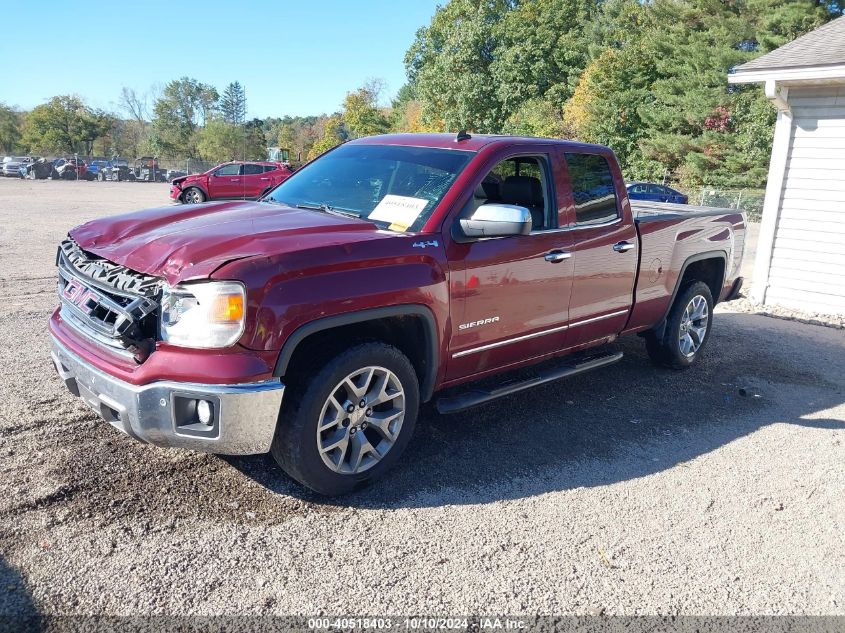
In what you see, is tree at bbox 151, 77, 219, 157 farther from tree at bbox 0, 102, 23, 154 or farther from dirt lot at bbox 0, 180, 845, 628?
dirt lot at bbox 0, 180, 845, 628

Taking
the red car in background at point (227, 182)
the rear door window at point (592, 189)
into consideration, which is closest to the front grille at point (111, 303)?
the rear door window at point (592, 189)

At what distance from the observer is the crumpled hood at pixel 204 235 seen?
10.4 ft

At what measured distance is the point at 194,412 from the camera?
3.12 metres

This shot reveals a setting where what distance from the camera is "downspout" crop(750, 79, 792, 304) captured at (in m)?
9.02

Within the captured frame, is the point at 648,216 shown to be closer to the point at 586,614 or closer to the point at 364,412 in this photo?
the point at 364,412

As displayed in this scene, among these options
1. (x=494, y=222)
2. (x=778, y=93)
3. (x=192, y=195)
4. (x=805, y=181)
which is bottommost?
(x=192, y=195)

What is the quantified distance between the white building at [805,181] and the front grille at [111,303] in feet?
28.7

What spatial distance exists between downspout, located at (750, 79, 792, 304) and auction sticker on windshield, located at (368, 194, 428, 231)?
7.01 meters

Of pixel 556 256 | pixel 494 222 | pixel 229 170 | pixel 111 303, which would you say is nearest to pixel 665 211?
pixel 556 256

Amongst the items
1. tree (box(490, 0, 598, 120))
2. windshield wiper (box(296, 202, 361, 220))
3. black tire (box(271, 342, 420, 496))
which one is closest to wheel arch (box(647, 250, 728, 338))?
windshield wiper (box(296, 202, 361, 220))

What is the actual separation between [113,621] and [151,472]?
3.97 feet

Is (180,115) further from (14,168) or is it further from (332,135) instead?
(14,168)

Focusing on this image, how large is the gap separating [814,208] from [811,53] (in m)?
2.08

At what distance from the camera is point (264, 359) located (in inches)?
122
